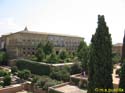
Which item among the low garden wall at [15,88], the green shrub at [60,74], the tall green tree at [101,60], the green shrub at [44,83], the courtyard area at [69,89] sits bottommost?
the low garden wall at [15,88]

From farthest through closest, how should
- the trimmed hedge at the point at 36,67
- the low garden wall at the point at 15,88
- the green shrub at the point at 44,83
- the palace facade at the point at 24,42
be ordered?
the palace facade at the point at 24,42 → the trimmed hedge at the point at 36,67 → the low garden wall at the point at 15,88 → the green shrub at the point at 44,83

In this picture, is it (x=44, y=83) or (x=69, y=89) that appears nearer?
(x=69, y=89)

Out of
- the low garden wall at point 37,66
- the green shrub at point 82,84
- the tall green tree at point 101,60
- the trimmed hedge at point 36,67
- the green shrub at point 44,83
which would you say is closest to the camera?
the tall green tree at point 101,60

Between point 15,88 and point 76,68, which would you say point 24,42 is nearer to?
point 76,68

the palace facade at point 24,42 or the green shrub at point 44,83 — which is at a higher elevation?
the palace facade at point 24,42

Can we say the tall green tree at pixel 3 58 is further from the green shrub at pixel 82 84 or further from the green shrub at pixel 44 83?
the green shrub at pixel 82 84

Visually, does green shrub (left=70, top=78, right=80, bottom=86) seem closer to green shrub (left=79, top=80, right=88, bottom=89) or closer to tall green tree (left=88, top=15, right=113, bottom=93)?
green shrub (left=79, top=80, right=88, bottom=89)

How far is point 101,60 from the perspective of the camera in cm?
1689

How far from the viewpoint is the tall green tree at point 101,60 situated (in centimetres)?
1677

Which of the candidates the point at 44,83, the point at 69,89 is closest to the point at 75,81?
the point at 69,89

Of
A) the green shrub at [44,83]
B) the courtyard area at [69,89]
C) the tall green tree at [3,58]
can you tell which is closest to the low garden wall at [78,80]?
the courtyard area at [69,89]

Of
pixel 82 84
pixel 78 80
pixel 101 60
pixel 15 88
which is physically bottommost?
pixel 15 88

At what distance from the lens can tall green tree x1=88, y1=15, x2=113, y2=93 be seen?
55.0 ft

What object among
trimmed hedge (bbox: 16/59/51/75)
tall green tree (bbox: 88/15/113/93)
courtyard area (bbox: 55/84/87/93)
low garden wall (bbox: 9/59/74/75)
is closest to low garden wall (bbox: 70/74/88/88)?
courtyard area (bbox: 55/84/87/93)
